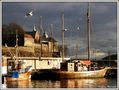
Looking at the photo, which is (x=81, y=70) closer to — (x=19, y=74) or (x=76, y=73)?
(x=76, y=73)

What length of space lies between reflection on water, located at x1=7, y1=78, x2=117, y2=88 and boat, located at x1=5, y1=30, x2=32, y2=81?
0.27 ft

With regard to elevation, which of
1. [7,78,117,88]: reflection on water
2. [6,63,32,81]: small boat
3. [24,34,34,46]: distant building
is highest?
[24,34,34,46]: distant building

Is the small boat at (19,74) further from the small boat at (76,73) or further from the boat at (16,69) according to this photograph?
the small boat at (76,73)

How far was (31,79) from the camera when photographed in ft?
26.3

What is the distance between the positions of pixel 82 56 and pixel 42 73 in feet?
1.88

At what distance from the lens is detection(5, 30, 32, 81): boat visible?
7984 mm

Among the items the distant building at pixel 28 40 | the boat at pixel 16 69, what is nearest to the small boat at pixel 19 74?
the boat at pixel 16 69

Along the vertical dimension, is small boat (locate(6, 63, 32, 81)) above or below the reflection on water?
above

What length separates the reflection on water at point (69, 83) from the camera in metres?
7.94

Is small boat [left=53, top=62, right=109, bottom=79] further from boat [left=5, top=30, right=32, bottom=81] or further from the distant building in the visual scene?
the distant building

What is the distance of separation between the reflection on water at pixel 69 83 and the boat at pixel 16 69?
0.27 ft

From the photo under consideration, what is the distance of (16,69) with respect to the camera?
26.4ft

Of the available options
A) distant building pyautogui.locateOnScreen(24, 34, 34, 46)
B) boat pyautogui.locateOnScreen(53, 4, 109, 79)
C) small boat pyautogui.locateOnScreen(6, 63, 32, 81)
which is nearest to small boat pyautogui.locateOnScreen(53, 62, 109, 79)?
boat pyautogui.locateOnScreen(53, 4, 109, 79)

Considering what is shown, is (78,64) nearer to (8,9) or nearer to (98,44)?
(98,44)
